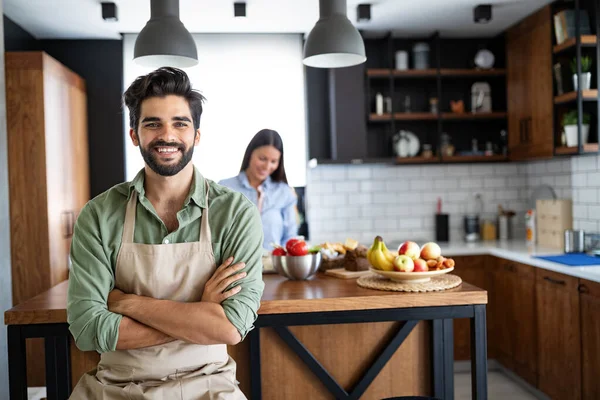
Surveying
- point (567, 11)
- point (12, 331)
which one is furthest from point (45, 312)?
point (567, 11)

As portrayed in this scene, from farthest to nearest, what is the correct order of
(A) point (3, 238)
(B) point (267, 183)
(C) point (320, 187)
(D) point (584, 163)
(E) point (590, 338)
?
(C) point (320, 187)
(D) point (584, 163)
(B) point (267, 183)
(A) point (3, 238)
(E) point (590, 338)

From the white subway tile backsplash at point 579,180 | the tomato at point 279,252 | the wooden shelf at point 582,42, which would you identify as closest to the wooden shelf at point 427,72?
the wooden shelf at point 582,42

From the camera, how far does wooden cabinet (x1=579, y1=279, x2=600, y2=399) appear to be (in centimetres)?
350

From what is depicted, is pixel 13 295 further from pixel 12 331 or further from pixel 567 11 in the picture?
pixel 567 11

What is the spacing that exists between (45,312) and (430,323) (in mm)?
1714

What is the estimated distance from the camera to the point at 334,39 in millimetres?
2996

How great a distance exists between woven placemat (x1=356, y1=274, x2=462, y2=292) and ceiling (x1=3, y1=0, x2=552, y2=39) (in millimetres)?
2465

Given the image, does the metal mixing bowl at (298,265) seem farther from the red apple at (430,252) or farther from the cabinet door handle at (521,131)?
the cabinet door handle at (521,131)

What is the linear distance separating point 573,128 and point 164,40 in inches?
117

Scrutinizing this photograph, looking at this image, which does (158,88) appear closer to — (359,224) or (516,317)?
(516,317)

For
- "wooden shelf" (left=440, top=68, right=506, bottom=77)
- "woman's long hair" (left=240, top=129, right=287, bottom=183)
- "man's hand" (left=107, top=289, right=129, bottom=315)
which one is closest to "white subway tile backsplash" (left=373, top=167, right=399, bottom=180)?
"wooden shelf" (left=440, top=68, right=506, bottom=77)

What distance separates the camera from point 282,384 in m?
2.79

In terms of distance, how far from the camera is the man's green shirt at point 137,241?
197 cm

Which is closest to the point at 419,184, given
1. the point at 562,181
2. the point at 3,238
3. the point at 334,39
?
the point at 562,181
